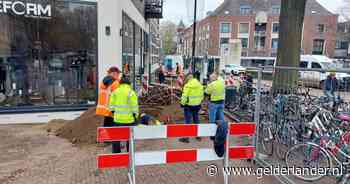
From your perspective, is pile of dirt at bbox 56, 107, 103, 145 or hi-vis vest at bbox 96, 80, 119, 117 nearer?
hi-vis vest at bbox 96, 80, 119, 117

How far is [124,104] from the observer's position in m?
4.68

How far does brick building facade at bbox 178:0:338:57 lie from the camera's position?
162ft

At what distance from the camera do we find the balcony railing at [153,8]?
2042 centimetres

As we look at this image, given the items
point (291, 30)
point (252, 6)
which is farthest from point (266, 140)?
point (252, 6)

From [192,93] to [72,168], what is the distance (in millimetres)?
3309

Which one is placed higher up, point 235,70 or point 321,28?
point 321,28

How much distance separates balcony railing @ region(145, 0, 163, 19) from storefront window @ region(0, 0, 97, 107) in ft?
38.6

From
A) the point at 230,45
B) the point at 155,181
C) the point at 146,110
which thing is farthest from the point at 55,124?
the point at 230,45

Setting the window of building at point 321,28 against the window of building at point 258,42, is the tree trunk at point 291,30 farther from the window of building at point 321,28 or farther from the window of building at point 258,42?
the window of building at point 321,28

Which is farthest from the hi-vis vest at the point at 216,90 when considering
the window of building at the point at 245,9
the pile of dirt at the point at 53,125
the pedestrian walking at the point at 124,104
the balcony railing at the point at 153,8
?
the window of building at the point at 245,9

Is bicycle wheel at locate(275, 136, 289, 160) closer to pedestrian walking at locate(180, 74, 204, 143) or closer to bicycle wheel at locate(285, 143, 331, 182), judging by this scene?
bicycle wheel at locate(285, 143, 331, 182)

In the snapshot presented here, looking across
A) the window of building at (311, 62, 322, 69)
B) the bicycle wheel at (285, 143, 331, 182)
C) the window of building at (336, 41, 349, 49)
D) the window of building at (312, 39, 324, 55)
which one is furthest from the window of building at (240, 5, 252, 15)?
the bicycle wheel at (285, 143, 331, 182)

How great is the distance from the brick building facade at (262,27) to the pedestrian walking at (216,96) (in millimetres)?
42428

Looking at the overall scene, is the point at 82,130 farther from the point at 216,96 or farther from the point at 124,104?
the point at 216,96
